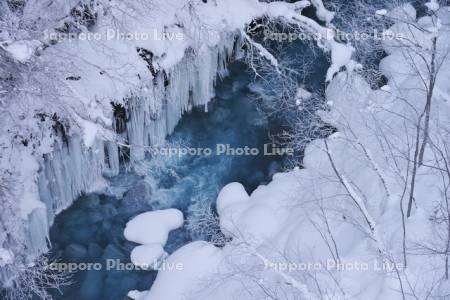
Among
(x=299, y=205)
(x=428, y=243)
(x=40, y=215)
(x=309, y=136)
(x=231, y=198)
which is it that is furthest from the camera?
(x=309, y=136)

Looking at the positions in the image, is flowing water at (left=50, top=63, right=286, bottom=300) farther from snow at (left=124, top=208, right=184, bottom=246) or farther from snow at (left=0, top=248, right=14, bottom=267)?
snow at (left=0, top=248, right=14, bottom=267)

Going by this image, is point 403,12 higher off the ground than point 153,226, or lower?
higher

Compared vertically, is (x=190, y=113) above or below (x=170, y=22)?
below

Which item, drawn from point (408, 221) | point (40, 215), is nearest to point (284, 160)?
point (408, 221)

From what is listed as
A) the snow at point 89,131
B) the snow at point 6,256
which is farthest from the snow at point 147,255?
the snow at point 6,256

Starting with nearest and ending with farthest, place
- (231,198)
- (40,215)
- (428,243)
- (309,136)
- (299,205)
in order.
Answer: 1. (428,243)
2. (40,215)
3. (299,205)
4. (231,198)
5. (309,136)

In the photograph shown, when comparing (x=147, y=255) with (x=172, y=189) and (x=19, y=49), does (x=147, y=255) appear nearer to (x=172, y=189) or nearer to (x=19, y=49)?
(x=172, y=189)

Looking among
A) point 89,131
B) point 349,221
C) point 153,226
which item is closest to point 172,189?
point 153,226

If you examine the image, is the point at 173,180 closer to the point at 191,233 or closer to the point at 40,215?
→ the point at 191,233
